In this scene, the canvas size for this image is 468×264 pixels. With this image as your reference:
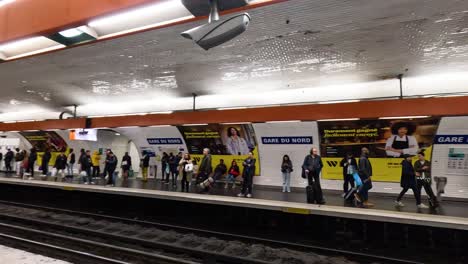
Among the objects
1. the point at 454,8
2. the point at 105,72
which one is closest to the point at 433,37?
the point at 454,8

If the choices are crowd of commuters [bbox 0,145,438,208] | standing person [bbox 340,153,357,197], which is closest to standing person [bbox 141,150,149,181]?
crowd of commuters [bbox 0,145,438,208]

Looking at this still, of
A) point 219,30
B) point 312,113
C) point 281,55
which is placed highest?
point 281,55

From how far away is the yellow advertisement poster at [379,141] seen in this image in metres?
9.13

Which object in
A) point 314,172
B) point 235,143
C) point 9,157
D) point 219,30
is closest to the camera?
point 219,30

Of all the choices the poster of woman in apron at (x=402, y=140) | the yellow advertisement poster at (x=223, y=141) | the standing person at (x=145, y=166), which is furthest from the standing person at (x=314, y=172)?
the standing person at (x=145, y=166)

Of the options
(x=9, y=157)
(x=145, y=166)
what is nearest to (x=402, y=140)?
(x=145, y=166)

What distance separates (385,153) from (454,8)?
6.24 m

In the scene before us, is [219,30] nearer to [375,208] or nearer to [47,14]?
[47,14]

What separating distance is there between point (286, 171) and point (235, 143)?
265 centimetres

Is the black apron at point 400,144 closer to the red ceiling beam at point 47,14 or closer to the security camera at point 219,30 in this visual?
the security camera at point 219,30

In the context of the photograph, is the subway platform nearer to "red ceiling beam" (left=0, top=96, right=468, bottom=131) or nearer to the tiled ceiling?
"red ceiling beam" (left=0, top=96, right=468, bottom=131)

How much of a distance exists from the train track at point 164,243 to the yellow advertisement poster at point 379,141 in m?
4.34

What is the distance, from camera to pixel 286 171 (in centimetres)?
1066

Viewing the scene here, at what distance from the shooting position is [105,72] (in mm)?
8133
